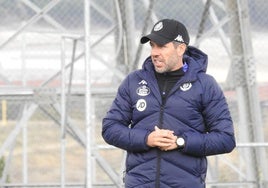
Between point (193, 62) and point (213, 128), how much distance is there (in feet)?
1.33

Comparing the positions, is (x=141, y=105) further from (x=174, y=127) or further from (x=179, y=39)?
(x=179, y=39)

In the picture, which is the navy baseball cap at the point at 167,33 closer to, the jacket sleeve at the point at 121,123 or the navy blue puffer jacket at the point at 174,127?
the navy blue puffer jacket at the point at 174,127

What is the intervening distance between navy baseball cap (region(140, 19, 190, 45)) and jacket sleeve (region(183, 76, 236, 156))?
0.88ft

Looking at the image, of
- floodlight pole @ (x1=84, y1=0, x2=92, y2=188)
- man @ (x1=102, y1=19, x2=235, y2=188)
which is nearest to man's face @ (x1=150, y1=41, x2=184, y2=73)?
man @ (x1=102, y1=19, x2=235, y2=188)

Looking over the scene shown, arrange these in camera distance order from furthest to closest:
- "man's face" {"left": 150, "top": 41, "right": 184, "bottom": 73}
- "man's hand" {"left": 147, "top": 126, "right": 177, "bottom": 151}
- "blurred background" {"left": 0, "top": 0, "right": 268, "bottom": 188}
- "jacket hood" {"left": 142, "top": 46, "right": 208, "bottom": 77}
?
"blurred background" {"left": 0, "top": 0, "right": 268, "bottom": 188} < "jacket hood" {"left": 142, "top": 46, "right": 208, "bottom": 77} < "man's face" {"left": 150, "top": 41, "right": 184, "bottom": 73} < "man's hand" {"left": 147, "top": 126, "right": 177, "bottom": 151}

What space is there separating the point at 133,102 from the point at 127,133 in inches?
7.1

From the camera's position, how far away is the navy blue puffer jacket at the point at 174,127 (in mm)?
5371

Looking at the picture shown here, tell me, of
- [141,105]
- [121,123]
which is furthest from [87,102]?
[141,105]

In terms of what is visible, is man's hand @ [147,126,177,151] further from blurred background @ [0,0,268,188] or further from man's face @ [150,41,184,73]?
blurred background @ [0,0,268,188]

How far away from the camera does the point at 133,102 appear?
549 cm

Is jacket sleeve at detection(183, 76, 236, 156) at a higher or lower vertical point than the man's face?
lower

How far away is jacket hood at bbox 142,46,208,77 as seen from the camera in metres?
5.55

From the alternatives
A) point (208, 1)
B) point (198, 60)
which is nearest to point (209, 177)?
point (208, 1)

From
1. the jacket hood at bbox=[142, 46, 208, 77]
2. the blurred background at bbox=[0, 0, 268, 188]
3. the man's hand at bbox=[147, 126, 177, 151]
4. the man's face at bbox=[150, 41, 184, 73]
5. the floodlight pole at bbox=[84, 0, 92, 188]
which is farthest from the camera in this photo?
the blurred background at bbox=[0, 0, 268, 188]
